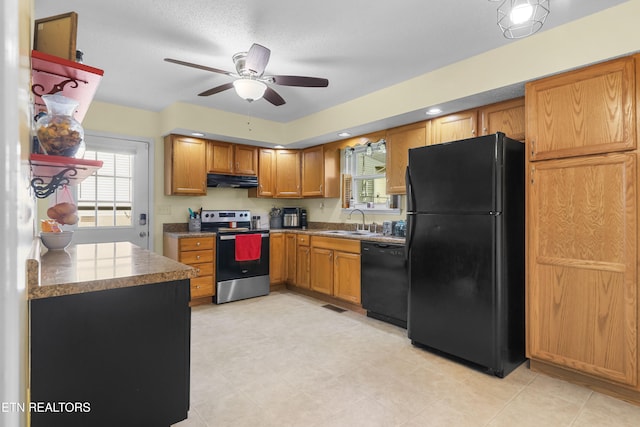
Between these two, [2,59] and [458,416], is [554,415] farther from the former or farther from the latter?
[2,59]

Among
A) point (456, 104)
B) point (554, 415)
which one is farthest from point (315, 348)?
point (456, 104)

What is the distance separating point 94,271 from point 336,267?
2985mm

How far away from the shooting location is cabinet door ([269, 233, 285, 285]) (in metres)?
4.82

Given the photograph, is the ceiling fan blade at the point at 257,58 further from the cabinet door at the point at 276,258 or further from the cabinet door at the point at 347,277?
the cabinet door at the point at 276,258

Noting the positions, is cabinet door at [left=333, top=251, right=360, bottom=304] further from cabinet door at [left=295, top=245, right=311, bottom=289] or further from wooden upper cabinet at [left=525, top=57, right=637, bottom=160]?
wooden upper cabinet at [left=525, top=57, right=637, bottom=160]

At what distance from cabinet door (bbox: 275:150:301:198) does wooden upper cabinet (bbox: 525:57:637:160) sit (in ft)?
10.9

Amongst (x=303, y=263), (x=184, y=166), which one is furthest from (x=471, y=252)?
(x=184, y=166)

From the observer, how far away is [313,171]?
16.6ft

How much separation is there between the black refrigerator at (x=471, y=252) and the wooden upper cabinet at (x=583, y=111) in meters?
0.25

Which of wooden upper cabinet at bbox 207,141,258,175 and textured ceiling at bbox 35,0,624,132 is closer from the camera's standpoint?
textured ceiling at bbox 35,0,624,132

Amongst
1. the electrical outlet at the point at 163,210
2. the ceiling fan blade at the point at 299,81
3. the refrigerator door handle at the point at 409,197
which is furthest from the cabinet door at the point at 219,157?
the refrigerator door handle at the point at 409,197

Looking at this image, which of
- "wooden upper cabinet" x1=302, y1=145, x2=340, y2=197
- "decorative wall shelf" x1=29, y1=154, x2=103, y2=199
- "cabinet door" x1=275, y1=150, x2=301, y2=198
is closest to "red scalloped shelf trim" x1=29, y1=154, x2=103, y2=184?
"decorative wall shelf" x1=29, y1=154, x2=103, y2=199

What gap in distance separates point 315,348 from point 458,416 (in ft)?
4.14

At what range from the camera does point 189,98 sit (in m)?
3.93
